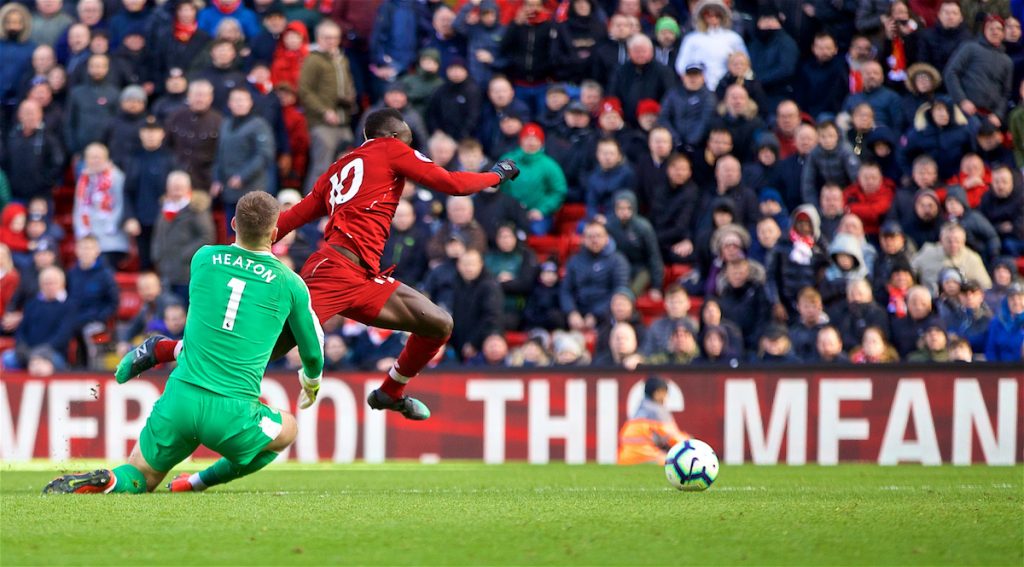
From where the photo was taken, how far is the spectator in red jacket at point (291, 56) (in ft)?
65.4

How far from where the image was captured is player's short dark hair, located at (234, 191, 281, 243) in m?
8.65

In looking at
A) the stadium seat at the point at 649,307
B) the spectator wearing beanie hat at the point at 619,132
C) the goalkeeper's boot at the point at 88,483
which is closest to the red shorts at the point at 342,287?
the goalkeeper's boot at the point at 88,483

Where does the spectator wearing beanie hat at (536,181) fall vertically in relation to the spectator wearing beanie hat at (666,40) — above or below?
below

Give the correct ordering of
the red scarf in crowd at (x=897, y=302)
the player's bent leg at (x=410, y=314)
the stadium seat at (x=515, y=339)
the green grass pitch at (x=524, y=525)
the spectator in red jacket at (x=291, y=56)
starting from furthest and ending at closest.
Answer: the spectator in red jacket at (x=291, y=56) → the stadium seat at (x=515, y=339) → the red scarf in crowd at (x=897, y=302) → the player's bent leg at (x=410, y=314) → the green grass pitch at (x=524, y=525)

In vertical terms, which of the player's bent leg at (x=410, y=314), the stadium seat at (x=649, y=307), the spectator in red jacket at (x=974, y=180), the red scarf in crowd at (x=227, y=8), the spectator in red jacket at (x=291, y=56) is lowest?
Answer: the player's bent leg at (x=410, y=314)

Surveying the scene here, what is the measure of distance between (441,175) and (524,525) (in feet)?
9.84

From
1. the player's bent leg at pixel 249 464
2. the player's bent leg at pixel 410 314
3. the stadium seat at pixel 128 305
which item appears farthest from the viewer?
the stadium seat at pixel 128 305

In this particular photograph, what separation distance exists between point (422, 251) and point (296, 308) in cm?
888

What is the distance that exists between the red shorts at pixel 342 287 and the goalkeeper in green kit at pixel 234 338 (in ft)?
3.81

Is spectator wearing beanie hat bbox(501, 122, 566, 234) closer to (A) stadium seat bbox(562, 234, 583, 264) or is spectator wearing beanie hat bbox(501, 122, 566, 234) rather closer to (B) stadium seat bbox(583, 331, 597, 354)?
(A) stadium seat bbox(562, 234, 583, 264)

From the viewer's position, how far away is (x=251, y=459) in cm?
907

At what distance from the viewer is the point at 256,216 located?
28.5 ft

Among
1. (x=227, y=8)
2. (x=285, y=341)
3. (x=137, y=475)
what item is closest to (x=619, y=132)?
(x=227, y=8)

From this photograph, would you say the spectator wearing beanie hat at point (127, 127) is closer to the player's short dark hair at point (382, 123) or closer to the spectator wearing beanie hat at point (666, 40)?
the spectator wearing beanie hat at point (666, 40)
